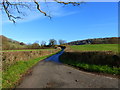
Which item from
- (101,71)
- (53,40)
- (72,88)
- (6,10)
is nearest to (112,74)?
(101,71)

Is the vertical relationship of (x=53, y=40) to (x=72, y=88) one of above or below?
above

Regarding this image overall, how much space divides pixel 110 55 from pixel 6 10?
32.8 feet

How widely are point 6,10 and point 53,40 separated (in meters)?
71.8

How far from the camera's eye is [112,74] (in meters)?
9.03

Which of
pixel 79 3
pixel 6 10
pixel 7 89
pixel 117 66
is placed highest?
pixel 79 3

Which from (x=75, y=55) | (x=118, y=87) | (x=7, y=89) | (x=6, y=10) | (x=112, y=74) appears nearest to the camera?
(x=118, y=87)

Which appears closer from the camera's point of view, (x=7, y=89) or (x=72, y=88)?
(x=72, y=88)

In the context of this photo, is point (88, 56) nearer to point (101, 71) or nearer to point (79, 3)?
point (101, 71)

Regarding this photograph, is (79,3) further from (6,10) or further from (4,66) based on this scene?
(4,66)

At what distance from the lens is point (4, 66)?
11.3m

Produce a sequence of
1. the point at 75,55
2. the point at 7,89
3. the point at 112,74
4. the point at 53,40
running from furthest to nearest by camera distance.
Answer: the point at 53,40 → the point at 75,55 → the point at 112,74 → the point at 7,89

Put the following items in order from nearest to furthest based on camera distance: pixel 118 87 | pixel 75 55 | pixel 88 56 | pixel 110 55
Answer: pixel 118 87
pixel 110 55
pixel 88 56
pixel 75 55

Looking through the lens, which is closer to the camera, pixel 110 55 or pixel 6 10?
pixel 6 10

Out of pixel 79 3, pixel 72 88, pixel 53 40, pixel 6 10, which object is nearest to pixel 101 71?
pixel 72 88
